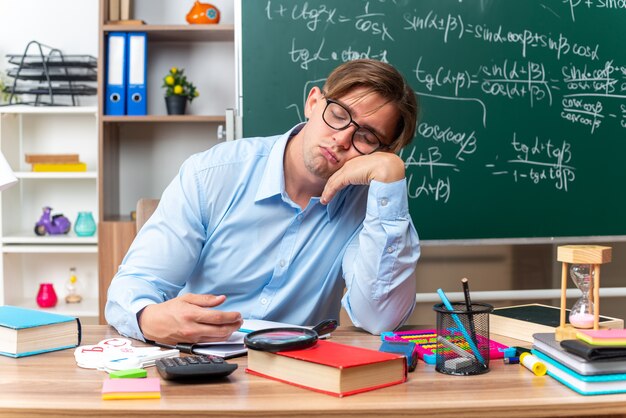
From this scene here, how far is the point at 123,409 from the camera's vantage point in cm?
100

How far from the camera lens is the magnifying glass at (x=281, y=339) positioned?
45.2 inches

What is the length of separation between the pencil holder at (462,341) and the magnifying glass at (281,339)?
0.65ft

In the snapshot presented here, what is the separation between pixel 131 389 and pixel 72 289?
9.38ft

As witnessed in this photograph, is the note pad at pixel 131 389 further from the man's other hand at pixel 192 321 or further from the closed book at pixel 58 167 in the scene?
the closed book at pixel 58 167

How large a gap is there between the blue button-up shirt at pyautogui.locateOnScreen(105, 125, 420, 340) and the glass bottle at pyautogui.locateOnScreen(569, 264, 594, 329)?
A: 0.36 metres

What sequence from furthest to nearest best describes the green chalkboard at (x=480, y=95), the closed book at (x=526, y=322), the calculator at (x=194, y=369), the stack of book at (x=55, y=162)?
1. the stack of book at (x=55, y=162)
2. the green chalkboard at (x=480, y=95)
3. the closed book at (x=526, y=322)
4. the calculator at (x=194, y=369)

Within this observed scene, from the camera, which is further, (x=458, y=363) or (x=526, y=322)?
(x=526, y=322)

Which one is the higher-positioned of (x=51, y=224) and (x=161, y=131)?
(x=161, y=131)

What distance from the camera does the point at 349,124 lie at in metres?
1.62

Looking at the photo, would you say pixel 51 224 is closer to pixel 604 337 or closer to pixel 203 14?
pixel 203 14

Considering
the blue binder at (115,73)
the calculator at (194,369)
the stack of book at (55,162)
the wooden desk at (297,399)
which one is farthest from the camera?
the stack of book at (55,162)

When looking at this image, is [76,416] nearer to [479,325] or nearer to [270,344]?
[270,344]

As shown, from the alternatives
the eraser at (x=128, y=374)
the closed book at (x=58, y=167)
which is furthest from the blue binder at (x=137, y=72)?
the eraser at (x=128, y=374)

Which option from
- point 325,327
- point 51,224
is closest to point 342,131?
point 325,327
